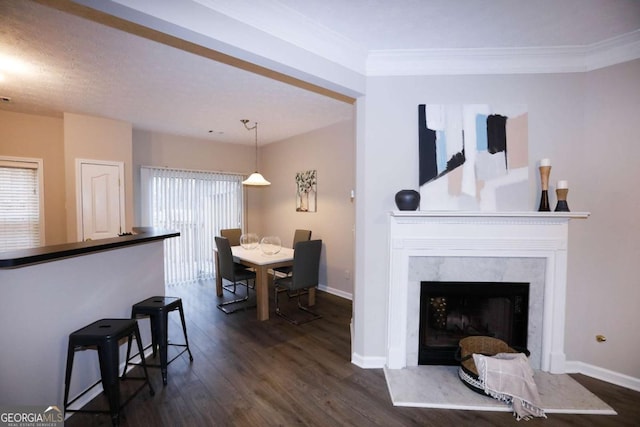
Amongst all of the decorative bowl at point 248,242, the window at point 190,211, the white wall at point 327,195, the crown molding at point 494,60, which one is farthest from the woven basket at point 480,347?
the window at point 190,211

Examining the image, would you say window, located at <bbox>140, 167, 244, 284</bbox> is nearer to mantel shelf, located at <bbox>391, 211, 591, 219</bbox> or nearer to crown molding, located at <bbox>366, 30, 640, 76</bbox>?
crown molding, located at <bbox>366, 30, 640, 76</bbox>

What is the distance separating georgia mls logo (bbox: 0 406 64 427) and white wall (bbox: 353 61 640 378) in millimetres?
2114

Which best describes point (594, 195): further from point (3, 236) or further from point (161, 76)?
point (3, 236)

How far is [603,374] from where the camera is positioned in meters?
2.21

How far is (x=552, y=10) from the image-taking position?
1.75 m

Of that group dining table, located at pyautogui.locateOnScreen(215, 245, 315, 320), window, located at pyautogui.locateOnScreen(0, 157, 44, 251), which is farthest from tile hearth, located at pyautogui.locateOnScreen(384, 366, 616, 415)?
window, located at pyautogui.locateOnScreen(0, 157, 44, 251)

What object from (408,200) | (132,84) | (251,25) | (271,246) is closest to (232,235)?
(271,246)

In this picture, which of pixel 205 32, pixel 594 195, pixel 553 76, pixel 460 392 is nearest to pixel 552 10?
pixel 553 76

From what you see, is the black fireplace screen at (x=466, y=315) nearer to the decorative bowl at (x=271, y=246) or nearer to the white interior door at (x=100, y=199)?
the decorative bowl at (x=271, y=246)

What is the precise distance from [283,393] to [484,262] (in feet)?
6.32

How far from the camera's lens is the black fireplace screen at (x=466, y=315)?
235 cm

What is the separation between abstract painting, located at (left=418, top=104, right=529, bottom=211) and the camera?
2275mm

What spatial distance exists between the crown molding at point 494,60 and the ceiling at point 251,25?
5cm

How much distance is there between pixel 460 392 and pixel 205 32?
9.70 ft
